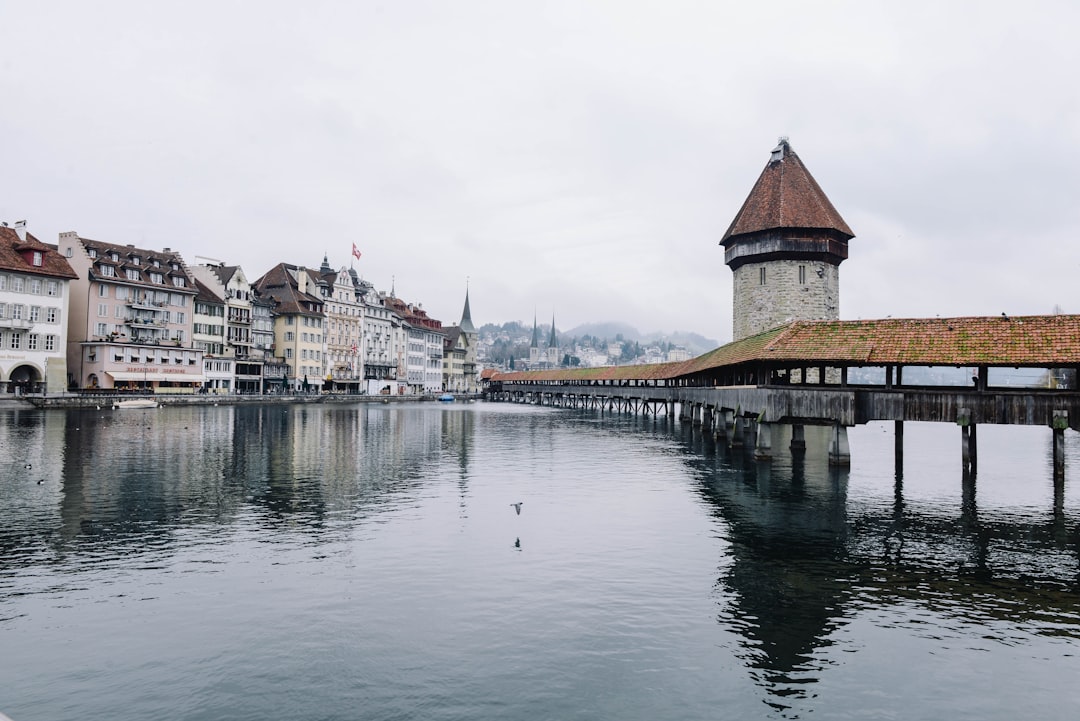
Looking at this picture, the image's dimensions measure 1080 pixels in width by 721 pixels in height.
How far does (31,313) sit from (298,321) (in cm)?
4006

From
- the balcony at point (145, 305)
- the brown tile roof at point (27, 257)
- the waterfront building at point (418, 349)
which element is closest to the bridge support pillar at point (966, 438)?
the brown tile roof at point (27, 257)

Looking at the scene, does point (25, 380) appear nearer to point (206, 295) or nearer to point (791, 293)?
point (206, 295)

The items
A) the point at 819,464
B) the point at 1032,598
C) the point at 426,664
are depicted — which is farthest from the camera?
the point at 819,464

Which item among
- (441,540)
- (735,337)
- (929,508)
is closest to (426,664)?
(441,540)

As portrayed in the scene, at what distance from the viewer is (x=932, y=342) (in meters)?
28.0

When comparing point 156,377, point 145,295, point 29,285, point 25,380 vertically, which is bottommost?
point 25,380

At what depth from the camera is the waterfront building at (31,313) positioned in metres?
65.0

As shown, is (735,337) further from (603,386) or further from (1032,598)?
(1032,598)

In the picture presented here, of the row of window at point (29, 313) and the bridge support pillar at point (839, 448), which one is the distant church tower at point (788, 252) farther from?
the row of window at point (29, 313)

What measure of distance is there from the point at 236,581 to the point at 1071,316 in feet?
95.5

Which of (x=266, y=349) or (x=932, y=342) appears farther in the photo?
(x=266, y=349)

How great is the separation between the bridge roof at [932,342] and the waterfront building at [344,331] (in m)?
89.8

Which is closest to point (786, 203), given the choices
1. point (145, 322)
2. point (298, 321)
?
point (145, 322)

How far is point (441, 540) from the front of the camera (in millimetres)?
18703
